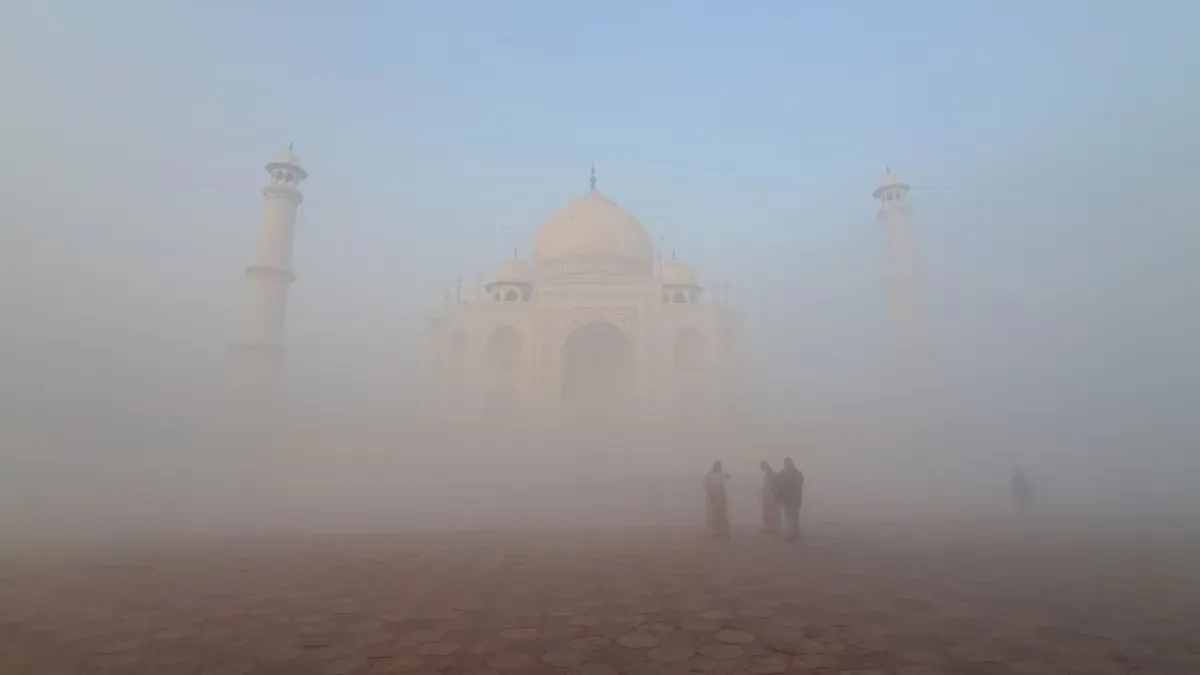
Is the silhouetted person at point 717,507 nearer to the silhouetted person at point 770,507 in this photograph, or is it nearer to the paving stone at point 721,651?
the silhouetted person at point 770,507

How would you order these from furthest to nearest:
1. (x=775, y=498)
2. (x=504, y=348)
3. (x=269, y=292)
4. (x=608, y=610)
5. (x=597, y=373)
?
(x=597, y=373)
(x=504, y=348)
(x=269, y=292)
(x=775, y=498)
(x=608, y=610)

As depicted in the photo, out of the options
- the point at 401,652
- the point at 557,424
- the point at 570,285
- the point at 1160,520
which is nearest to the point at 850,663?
the point at 401,652

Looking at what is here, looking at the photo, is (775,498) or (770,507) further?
(770,507)

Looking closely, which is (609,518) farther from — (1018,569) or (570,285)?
(570,285)

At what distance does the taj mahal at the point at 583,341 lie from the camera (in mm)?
21344

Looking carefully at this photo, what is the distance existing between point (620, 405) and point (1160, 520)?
15979 mm

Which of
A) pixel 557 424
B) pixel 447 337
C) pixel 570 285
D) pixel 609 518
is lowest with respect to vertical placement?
pixel 609 518

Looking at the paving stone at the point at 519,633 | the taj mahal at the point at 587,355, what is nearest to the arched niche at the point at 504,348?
the taj mahal at the point at 587,355

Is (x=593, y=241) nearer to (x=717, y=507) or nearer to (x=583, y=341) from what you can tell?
(x=583, y=341)

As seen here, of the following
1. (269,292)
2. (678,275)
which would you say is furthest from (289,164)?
(678,275)

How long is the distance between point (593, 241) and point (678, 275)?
3650 mm

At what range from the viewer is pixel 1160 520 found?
9711 millimetres

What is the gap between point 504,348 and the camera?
79.4 feet

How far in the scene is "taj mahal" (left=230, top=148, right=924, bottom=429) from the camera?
2134 centimetres
